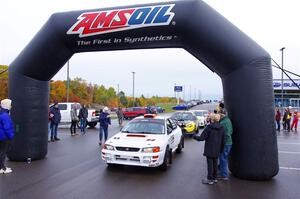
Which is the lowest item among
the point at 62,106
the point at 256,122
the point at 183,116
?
the point at 183,116

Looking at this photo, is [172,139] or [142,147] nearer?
[142,147]

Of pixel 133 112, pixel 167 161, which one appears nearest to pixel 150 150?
pixel 167 161

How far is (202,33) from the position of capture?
7.13m

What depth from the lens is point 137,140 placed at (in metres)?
7.72

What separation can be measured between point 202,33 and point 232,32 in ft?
2.44

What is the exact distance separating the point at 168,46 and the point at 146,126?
2655 mm

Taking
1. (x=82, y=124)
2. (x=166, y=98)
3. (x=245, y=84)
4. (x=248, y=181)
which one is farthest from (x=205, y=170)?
(x=166, y=98)

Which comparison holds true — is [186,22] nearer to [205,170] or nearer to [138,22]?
[138,22]

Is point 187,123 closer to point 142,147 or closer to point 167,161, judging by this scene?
point 167,161

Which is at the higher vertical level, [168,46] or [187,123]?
[168,46]

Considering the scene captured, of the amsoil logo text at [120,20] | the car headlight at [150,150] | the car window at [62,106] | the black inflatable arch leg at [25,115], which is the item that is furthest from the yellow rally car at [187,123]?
the car window at [62,106]

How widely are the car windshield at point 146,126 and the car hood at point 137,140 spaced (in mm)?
397

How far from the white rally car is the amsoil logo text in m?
3.11

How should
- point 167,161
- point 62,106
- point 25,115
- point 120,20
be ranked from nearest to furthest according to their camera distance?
point 120,20 → point 167,161 → point 25,115 → point 62,106
